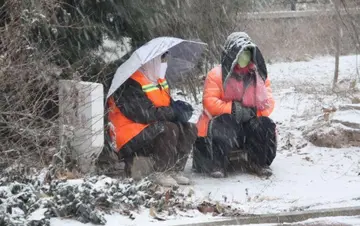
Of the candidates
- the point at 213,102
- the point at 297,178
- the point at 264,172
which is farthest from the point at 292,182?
the point at 213,102

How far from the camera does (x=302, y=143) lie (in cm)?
962

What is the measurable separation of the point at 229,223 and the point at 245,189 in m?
1.56

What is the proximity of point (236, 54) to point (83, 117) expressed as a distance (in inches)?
75.1

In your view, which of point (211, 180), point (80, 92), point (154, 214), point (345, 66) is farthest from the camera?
point (345, 66)

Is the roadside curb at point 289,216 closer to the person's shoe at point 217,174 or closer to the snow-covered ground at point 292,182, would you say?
the snow-covered ground at point 292,182

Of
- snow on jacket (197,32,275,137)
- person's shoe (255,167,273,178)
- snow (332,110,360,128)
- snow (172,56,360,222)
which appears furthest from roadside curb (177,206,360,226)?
snow (332,110,360,128)

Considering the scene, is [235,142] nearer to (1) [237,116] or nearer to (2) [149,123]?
(1) [237,116]

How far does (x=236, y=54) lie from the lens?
8234 mm

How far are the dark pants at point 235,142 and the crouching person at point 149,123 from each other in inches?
15.0

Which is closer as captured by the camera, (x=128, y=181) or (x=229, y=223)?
(x=229, y=223)

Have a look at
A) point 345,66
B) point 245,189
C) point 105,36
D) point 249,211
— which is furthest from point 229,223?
point 345,66

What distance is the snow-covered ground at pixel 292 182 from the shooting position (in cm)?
672

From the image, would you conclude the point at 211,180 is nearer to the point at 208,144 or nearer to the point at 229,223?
the point at 208,144

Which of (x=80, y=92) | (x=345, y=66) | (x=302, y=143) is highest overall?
(x=80, y=92)
